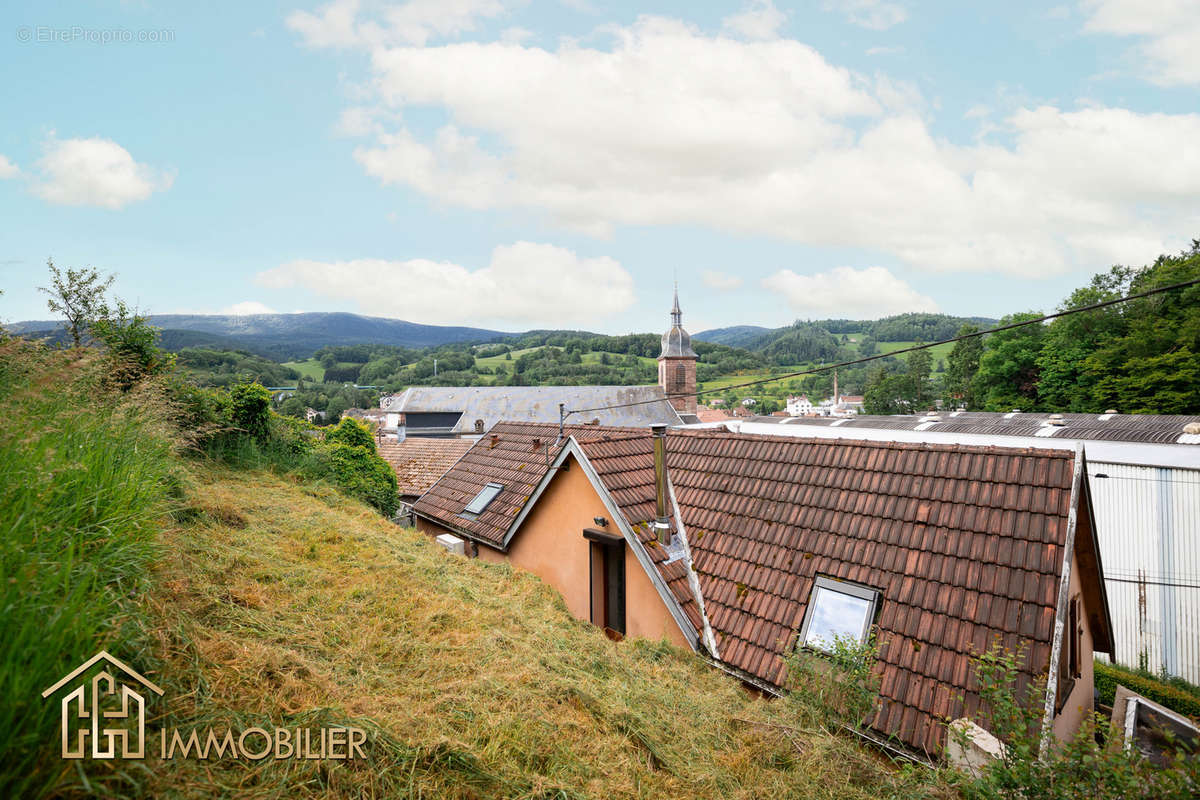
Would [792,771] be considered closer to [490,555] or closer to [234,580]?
[234,580]

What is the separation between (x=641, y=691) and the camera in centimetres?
423

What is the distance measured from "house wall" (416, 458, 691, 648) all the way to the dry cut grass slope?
1.50 m

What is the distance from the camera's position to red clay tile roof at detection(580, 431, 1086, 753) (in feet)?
15.5

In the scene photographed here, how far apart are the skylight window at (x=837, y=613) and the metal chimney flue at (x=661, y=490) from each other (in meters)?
2.21

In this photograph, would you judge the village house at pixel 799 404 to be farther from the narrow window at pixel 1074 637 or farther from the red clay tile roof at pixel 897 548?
the red clay tile roof at pixel 897 548

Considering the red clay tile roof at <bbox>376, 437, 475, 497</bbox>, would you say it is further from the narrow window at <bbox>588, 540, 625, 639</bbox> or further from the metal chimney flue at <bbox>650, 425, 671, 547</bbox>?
the metal chimney flue at <bbox>650, 425, 671, 547</bbox>

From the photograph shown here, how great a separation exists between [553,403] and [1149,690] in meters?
47.9

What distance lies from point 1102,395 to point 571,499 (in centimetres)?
4393

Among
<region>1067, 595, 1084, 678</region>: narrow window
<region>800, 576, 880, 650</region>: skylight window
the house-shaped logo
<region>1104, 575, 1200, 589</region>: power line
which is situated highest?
the house-shaped logo

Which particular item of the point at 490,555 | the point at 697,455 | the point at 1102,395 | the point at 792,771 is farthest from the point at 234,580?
the point at 1102,395

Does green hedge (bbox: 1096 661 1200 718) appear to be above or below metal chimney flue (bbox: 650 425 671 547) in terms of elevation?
below

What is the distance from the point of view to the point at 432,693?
3.36 metres

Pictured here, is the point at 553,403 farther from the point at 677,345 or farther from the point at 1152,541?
the point at 1152,541

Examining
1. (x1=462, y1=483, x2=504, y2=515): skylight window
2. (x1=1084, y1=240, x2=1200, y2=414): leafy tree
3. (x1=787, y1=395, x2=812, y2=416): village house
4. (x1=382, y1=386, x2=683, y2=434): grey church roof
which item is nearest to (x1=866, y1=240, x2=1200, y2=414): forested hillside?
(x1=1084, y1=240, x2=1200, y2=414): leafy tree
